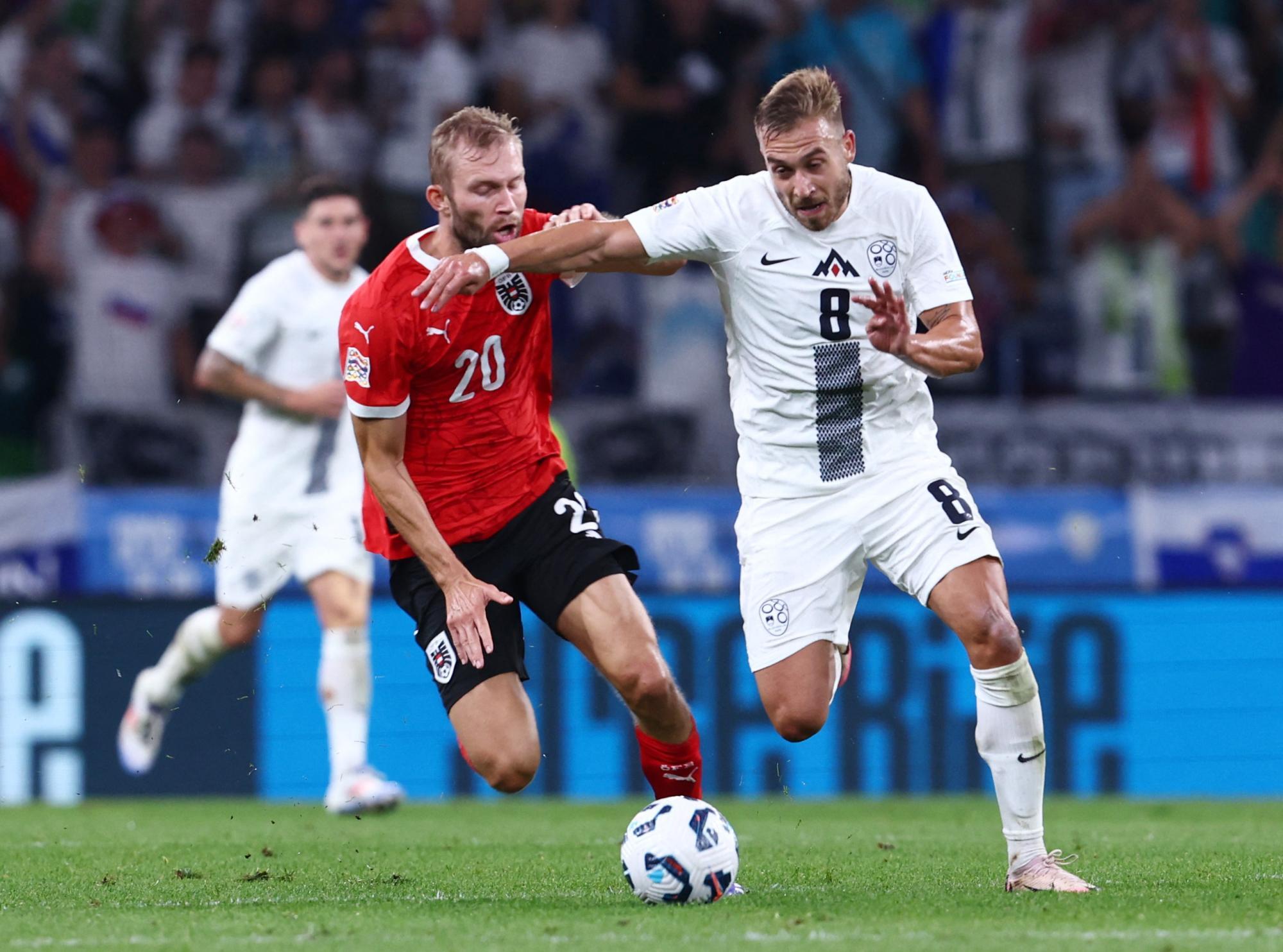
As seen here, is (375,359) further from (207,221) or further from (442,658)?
(207,221)

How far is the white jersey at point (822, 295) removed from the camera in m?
5.81

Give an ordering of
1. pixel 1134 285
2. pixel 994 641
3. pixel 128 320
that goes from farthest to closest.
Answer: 1. pixel 1134 285
2. pixel 128 320
3. pixel 994 641

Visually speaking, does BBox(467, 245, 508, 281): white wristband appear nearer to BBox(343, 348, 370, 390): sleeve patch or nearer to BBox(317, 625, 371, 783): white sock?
BBox(343, 348, 370, 390): sleeve patch

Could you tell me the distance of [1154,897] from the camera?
17.6 feet

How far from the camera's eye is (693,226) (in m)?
5.82

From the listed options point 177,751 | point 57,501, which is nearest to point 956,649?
point 177,751

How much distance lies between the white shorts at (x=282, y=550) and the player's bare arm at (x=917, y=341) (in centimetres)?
381

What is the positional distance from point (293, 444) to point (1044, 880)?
15.1 ft

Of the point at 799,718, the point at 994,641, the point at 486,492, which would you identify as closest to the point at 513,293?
the point at 486,492

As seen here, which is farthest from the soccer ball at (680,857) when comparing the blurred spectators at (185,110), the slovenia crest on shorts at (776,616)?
the blurred spectators at (185,110)

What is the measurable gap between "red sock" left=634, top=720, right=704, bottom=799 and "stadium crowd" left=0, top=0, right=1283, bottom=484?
238 inches

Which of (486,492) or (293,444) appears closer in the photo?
(486,492)

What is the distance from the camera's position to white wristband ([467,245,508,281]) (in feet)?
18.0

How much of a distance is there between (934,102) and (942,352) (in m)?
7.78
